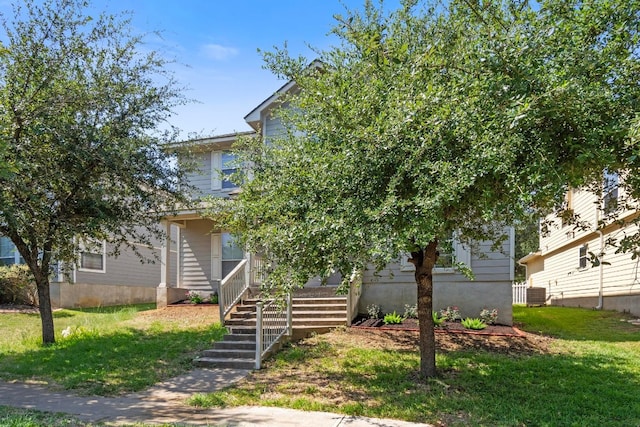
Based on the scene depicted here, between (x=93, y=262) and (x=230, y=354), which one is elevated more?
(x=93, y=262)

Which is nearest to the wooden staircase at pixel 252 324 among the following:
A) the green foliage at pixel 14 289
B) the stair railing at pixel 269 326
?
the stair railing at pixel 269 326

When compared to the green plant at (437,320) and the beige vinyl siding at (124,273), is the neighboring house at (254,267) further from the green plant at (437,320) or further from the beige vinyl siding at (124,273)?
the beige vinyl siding at (124,273)

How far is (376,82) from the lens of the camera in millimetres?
5965

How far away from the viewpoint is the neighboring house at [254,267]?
37.9 feet

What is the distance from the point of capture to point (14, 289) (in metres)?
16.8

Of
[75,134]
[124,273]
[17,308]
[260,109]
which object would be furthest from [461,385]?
[124,273]

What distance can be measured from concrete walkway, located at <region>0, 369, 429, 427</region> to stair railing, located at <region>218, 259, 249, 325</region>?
3541 mm

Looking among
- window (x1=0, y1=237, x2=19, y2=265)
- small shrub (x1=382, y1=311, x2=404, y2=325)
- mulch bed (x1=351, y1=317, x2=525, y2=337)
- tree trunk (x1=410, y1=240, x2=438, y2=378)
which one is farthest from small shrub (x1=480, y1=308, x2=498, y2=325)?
window (x1=0, y1=237, x2=19, y2=265)

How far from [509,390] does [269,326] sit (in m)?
4.70

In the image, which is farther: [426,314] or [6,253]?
[6,253]

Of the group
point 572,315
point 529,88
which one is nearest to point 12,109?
point 529,88

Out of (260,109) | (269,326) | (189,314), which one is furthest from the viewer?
(260,109)

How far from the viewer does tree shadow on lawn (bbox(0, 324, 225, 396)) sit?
764cm

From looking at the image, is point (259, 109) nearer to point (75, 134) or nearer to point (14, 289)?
point (75, 134)
